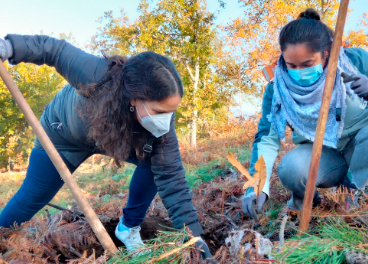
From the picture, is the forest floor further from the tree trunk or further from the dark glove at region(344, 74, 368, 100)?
the tree trunk

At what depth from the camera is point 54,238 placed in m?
Answer: 1.83

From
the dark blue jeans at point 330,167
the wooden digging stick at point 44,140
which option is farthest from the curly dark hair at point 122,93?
the dark blue jeans at point 330,167

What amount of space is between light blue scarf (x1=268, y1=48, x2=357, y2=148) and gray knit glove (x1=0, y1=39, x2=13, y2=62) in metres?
1.69

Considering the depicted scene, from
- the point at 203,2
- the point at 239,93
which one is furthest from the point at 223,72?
the point at 203,2

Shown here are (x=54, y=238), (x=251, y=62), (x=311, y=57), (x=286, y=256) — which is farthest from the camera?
(x=251, y=62)

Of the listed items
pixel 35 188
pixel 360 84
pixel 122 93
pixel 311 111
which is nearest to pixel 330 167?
pixel 311 111

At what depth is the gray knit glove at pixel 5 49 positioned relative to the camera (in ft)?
5.17

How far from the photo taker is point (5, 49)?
1600mm

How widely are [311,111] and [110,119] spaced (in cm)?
132

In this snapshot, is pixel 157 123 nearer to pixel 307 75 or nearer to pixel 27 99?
pixel 307 75

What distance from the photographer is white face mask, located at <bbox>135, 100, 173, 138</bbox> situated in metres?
1.79

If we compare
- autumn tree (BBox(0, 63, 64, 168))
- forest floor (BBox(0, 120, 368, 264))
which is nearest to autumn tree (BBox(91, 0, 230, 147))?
autumn tree (BBox(0, 63, 64, 168))

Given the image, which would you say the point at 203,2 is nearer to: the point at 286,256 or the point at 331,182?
the point at 331,182

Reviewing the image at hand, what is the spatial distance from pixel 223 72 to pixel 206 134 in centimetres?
314
